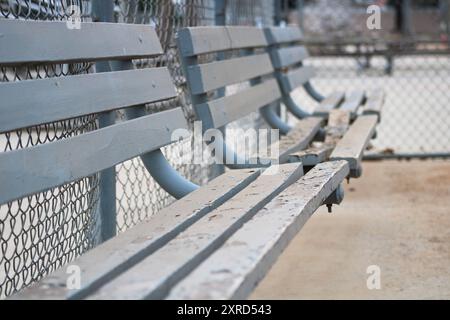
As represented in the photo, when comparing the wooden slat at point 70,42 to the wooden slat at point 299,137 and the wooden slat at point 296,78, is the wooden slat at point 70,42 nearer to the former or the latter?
the wooden slat at point 299,137

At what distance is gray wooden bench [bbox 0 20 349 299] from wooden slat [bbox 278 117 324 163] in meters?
0.45

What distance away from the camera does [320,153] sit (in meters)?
3.48

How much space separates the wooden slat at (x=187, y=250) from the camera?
5.41ft

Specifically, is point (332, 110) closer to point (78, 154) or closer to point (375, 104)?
point (375, 104)

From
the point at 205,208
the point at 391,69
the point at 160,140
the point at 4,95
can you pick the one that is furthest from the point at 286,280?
the point at 391,69

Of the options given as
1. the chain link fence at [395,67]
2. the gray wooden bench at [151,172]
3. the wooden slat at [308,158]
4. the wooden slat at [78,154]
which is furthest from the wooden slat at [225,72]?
the chain link fence at [395,67]

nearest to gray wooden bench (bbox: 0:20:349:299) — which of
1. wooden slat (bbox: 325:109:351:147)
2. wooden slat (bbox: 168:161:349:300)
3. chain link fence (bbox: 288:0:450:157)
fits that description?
wooden slat (bbox: 168:161:349:300)

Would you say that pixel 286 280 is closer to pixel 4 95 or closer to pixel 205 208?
pixel 205 208

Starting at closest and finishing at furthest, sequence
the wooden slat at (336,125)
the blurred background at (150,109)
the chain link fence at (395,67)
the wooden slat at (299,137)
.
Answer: the blurred background at (150,109) < the wooden slat at (299,137) < the wooden slat at (336,125) < the chain link fence at (395,67)

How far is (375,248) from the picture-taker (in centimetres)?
436

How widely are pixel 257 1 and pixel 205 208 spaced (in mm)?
5012

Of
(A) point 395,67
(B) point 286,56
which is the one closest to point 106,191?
(B) point 286,56

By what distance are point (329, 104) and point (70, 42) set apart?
3335 mm

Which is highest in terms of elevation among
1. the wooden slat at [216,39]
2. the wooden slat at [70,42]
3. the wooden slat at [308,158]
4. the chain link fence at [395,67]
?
the wooden slat at [70,42]
